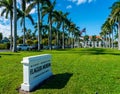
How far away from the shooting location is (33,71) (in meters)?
9.62

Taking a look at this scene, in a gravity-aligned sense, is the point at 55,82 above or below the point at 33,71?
below

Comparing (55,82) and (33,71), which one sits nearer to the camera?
(33,71)

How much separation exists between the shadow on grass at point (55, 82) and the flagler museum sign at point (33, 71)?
211 mm

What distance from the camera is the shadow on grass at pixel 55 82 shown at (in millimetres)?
9719

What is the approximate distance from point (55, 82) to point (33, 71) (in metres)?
1.39

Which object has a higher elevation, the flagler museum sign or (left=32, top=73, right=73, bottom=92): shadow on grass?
the flagler museum sign

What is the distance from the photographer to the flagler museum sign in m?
9.12

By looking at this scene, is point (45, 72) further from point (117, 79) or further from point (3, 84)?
point (117, 79)

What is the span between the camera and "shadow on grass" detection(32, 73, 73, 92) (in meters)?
9.72

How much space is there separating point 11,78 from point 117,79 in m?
4.61

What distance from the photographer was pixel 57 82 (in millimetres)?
10609

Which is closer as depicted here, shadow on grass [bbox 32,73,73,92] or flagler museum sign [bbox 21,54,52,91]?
flagler museum sign [bbox 21,54,52,91]

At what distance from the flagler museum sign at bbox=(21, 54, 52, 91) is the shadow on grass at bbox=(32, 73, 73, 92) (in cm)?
21

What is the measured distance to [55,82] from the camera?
1062 cm
